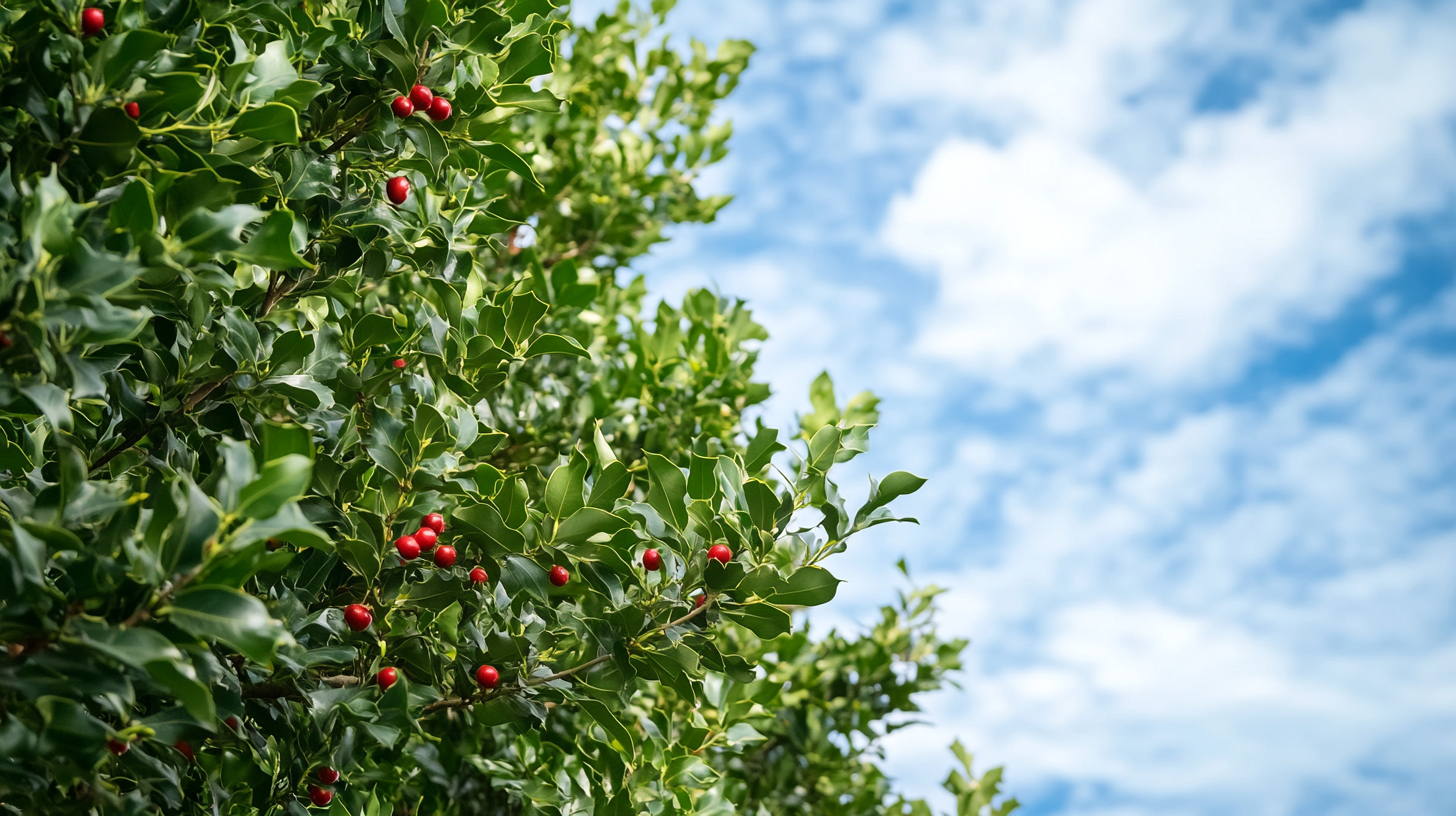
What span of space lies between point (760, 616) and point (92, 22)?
68.2 inches

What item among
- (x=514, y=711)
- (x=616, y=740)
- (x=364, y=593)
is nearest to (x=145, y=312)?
(x=364, y=593)

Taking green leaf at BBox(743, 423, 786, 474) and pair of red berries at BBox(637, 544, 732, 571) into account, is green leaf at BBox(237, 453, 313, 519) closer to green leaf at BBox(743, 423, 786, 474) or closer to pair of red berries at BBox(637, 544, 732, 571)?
pair of red berries at BBox(637, 544, 732, 571)

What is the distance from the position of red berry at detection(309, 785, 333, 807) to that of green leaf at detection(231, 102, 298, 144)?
1.48 m

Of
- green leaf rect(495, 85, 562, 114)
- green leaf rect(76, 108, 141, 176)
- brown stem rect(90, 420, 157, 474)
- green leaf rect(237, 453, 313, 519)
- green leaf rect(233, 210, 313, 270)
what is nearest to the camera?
green leaf rect(237, 453, 313, 519)

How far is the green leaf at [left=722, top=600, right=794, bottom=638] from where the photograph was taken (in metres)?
2.23

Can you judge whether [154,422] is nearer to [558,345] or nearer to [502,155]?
[558,345]

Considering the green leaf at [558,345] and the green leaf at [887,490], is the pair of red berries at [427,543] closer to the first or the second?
the green leaf at [558,345]

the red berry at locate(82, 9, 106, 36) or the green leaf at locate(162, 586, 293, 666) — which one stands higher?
the red berry at locate(82, 9, 106, 36)

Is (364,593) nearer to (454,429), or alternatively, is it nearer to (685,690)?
(454,429)

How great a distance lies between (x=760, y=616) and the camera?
224 centimetres

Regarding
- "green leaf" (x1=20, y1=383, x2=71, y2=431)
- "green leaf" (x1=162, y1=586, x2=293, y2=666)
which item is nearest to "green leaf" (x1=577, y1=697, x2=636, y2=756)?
"green leaf" (x1=162, y1=586, x2=293, y2=666)

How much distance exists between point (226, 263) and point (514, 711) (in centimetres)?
124

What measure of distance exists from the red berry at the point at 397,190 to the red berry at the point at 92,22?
27.9 inches

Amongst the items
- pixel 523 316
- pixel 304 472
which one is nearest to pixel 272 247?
pixel 304 472
